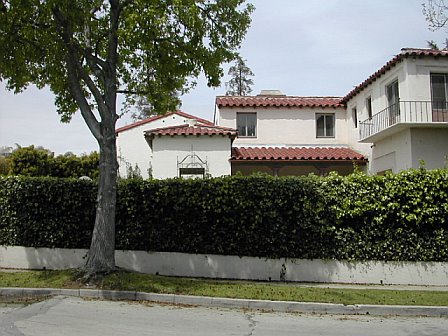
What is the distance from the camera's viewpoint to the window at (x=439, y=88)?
18656 mm

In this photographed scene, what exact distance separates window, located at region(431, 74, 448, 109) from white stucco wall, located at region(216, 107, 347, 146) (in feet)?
23.4

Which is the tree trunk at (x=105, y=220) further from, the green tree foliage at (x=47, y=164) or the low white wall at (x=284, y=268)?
the green tree foliage at (x=47, y=164)

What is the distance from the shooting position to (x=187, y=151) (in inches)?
841

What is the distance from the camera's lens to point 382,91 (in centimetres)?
2078

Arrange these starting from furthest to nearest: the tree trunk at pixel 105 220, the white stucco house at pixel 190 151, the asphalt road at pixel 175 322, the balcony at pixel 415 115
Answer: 1. the white stucco house at pixel 190 151
2. the balcony at pixel 415 115
3. the tree trunk at pixel 105 220
4. the asphalt road at pixel 175 322

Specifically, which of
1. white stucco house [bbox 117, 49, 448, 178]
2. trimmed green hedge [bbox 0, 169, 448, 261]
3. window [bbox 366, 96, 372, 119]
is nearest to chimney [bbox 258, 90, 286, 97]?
white stucco house [bbox 117, 49, 448, 178]

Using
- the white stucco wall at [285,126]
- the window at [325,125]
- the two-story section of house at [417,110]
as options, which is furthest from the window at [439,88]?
the window at [325,125]

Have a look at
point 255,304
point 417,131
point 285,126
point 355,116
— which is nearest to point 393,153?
point 417,131

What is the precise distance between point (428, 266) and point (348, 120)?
13760 millimetres

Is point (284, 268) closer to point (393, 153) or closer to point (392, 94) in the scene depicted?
point (393, 153)

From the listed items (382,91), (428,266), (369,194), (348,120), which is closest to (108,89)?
(369,194)

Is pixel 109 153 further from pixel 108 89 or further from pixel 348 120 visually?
pixel 348 120

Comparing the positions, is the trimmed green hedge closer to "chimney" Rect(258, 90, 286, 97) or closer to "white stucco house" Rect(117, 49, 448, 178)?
"white stucco house" Rect(117, 49, 448, 178)

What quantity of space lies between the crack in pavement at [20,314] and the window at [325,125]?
61.9 feet
